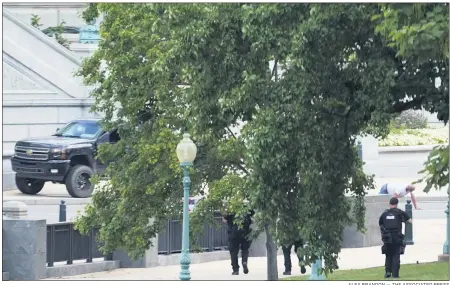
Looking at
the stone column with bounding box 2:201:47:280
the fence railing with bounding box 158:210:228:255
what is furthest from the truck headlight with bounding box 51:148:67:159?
the stone column with bounding box 2:201:47:280

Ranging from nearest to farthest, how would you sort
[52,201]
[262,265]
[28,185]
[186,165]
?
[186,165] < [262,265] < [52,201] < [28,185]

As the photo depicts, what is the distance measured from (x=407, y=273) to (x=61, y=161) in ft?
41.5

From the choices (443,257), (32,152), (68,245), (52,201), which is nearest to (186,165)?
(68,245)

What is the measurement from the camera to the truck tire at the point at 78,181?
35.5 metres

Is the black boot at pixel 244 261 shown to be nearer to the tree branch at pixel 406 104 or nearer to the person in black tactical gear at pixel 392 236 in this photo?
the person in black tactical gear at pixel 392 236

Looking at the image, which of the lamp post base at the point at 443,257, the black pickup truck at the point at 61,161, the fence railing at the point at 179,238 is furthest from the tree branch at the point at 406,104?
the black pickup truck at the point at 61,161

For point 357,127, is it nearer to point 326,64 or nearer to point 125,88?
point 326,64

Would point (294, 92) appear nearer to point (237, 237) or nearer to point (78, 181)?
point (237, 237)

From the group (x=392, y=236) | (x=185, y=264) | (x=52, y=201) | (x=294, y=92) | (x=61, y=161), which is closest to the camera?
(x=294, y=92)

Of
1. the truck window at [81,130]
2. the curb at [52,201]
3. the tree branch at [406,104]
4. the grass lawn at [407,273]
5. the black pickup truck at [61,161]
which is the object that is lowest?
the grass lawn at [407,273]

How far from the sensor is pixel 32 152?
35625 mm

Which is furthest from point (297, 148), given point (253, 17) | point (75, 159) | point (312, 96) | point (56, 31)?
point (56, 31)

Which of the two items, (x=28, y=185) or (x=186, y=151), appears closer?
(x=186, y=151)

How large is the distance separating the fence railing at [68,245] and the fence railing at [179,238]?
1.66 metres
